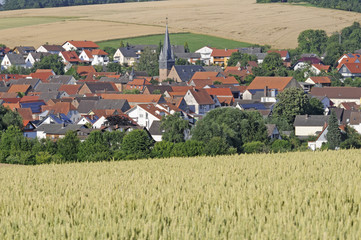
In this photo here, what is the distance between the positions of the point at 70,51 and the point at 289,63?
142 feet

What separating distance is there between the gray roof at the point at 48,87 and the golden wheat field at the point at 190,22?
52578 millimetres

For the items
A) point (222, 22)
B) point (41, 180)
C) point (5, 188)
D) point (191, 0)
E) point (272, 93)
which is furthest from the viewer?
point (191, 0)

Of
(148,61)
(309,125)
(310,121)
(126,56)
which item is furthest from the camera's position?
(126,56)

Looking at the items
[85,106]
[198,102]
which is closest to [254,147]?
[85,106]

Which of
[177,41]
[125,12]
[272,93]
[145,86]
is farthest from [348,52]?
[125,12]

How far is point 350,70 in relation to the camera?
358 ft

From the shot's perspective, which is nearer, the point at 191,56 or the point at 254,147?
the point at 254,147

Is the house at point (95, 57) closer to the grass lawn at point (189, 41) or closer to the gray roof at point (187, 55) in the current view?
the grass lawn at point (189, 41)

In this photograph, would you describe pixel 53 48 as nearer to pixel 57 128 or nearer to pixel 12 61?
pixel 12 61

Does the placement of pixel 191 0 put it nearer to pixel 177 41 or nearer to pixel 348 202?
pixel 177 41

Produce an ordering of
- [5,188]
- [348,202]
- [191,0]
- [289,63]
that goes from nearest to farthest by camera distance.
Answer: [348,202] → [5,188] → [289,63] → [191,0]

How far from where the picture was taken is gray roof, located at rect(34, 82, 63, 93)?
92875 millimetres

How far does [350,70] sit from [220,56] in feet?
101

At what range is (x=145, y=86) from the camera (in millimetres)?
89562
